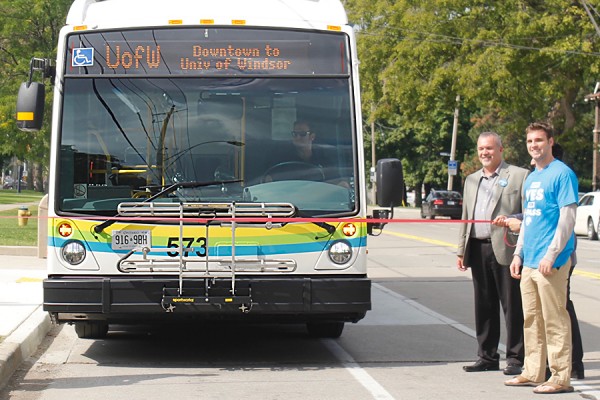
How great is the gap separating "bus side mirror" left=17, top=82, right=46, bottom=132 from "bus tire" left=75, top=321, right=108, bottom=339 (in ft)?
6.91

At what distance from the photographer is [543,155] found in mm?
7910

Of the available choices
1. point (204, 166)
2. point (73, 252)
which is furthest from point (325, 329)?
point (73, 252)

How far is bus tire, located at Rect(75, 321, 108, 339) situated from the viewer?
10.1m

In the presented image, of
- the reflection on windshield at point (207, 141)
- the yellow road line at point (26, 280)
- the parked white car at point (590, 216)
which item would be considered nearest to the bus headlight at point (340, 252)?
the reflection on windshield at point (207, 141)

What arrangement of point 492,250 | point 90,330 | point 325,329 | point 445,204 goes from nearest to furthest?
point 492,250
point 90,330
point 325,329
point 445,204

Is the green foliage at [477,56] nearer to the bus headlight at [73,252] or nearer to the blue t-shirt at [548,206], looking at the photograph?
the blue t-shirt at [548,206]

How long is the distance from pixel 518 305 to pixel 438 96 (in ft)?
108

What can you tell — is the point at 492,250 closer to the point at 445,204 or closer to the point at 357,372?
the point at 357,372

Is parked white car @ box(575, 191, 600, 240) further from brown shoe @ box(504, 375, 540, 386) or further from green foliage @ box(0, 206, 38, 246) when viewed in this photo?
brown shoe @ box(504, 375, 540, 386)

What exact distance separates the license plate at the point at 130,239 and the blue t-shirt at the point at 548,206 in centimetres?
307

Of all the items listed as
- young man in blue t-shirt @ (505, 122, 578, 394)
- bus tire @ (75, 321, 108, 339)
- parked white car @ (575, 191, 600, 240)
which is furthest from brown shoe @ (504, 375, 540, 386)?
parked white car @ (575, 191, 600, 240)

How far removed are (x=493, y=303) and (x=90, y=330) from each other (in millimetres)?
3921

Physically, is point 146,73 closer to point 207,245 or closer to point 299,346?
point 207,245

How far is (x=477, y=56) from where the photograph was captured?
3806 cm
